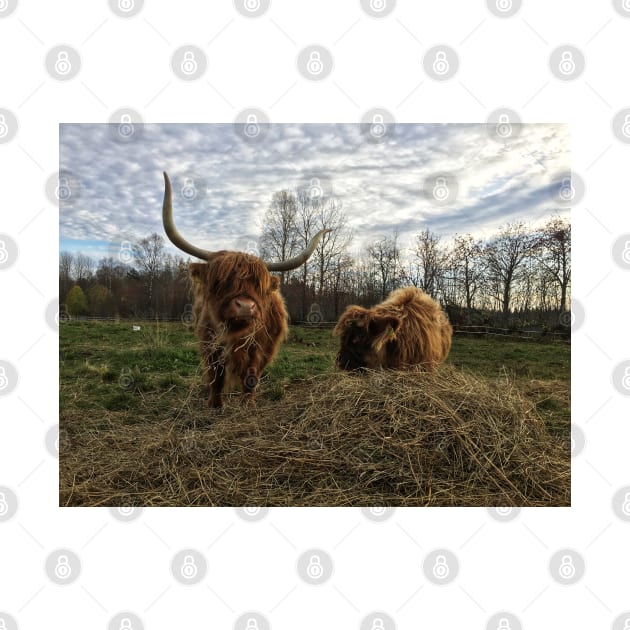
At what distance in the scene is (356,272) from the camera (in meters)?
4.31

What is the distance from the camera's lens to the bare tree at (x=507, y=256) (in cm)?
373

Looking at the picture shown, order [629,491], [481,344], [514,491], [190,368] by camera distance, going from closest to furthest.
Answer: [514,491] → [629,491] → [481,344] → [190,368]

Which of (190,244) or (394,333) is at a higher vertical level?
(190,244)

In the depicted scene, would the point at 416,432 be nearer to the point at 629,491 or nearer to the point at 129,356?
the point at 629,491

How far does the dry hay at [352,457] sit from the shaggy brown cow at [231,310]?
0.74 meters

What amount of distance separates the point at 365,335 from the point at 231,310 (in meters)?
1.46

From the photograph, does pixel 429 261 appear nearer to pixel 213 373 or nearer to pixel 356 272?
pixel 356 272

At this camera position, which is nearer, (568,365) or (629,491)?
(629,491)

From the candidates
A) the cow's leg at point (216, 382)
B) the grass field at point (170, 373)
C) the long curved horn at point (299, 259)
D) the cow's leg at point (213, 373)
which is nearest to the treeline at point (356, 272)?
the long curved horn at point (299, 259)

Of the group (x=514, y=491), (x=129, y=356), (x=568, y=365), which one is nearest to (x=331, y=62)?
(x=568, y=365)

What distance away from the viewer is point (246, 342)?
A: 3.88 m

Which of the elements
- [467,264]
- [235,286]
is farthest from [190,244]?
[467,264]

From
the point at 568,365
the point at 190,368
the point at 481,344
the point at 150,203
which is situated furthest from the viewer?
the point at 190,368

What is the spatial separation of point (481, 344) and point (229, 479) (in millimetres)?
3265
